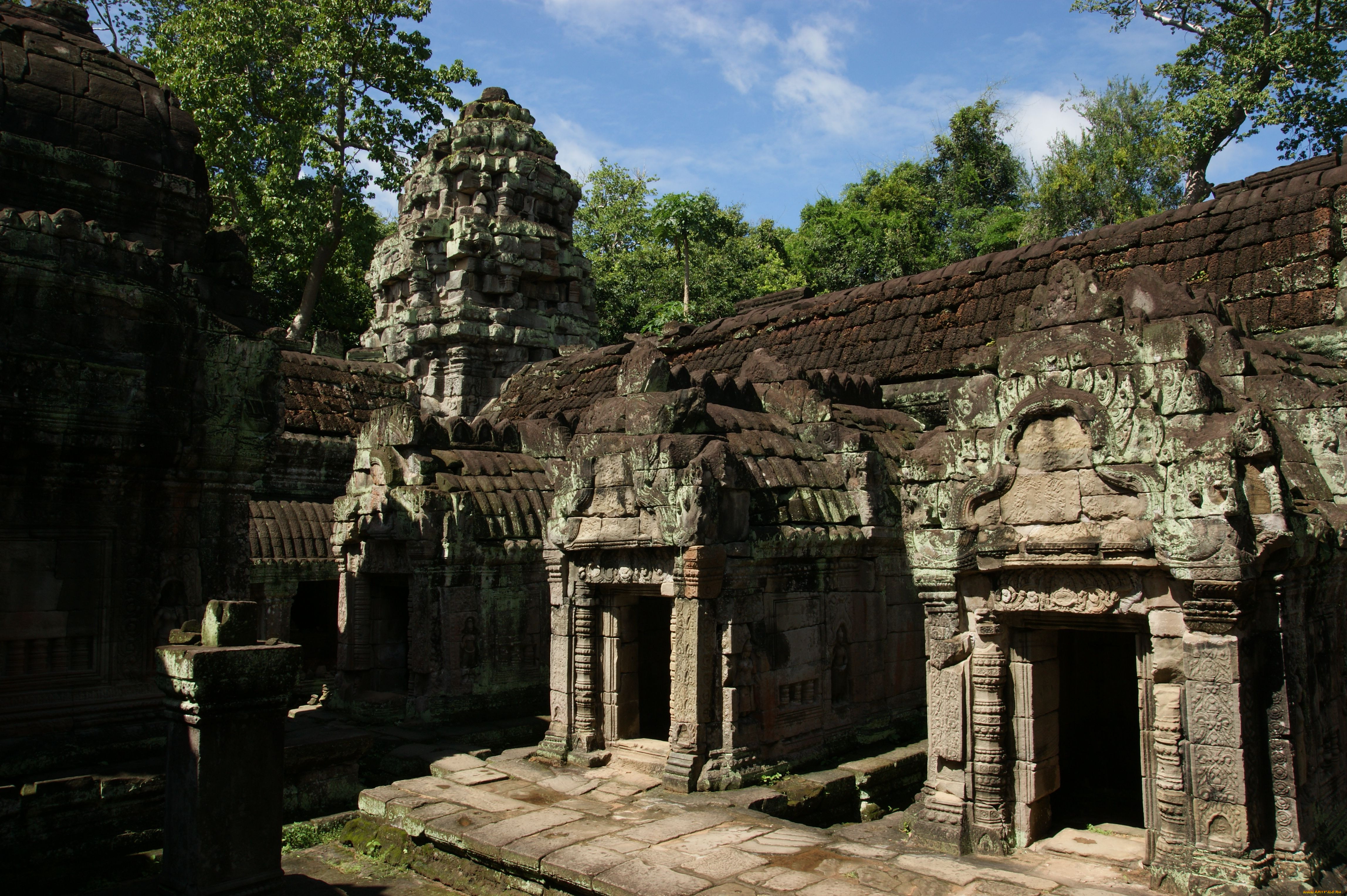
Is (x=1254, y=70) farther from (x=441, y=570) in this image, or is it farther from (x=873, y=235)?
(x=441, y=570)

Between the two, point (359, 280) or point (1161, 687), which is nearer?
point (1161, 687)

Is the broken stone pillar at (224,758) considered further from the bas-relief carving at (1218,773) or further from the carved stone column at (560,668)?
the bas-relief carving at (1218,773)

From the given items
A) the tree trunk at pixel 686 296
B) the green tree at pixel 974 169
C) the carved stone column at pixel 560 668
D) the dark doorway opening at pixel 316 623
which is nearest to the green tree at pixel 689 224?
the tree trunk at pixel 686 296

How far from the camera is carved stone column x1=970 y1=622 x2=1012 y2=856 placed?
6500 millimetres

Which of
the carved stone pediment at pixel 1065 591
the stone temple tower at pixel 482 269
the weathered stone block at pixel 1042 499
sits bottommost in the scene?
the carved stone pediment at pixel 1065 591

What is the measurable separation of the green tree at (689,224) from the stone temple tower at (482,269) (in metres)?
10.5

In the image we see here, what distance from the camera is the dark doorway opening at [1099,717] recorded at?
27.1 feet

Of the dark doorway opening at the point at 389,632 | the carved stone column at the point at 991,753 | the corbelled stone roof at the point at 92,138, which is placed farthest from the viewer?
the dark doorway opening at the point at 389,632

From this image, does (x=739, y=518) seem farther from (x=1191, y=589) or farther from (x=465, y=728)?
(x=465, y=728)

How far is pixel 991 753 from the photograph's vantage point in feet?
21.3

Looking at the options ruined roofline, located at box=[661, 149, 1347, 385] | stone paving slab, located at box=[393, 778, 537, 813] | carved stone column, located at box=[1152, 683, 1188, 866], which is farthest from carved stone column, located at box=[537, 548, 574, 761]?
carved stone column, located at box=[1152, 683, 1188, 866]

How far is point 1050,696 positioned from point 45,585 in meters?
7.68

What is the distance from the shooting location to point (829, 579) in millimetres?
9648

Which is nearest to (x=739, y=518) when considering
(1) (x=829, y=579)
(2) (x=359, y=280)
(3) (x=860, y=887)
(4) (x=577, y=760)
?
(1) (x=829, y=579)
